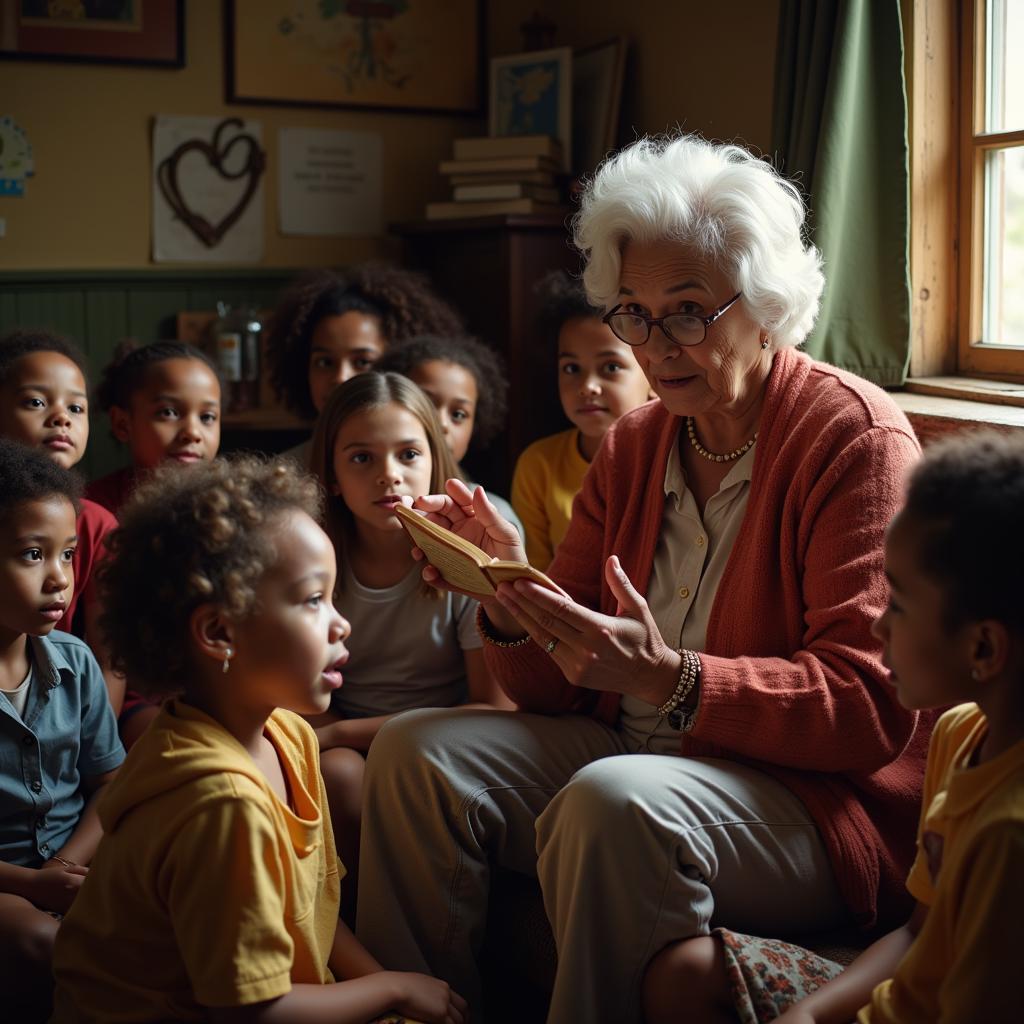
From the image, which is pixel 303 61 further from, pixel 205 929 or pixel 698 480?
pixel 205 929

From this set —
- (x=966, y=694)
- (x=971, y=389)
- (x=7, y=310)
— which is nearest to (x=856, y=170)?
(x=971, y=389)

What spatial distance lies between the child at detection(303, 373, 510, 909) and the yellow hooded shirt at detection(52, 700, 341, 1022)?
0.91 metres

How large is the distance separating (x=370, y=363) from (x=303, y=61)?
4.39 feet

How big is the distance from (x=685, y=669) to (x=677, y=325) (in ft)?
1.79

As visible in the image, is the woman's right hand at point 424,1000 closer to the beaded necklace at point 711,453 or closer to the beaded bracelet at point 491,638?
the beaded bracelet at point 491,638

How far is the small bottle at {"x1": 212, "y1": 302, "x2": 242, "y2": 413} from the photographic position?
3.85m

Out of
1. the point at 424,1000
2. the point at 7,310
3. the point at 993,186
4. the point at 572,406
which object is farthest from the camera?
the point at 7,310

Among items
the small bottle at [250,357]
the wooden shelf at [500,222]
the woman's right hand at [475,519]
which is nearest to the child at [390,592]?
the woman's right hand at [475,519]

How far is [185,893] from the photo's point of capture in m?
1.31

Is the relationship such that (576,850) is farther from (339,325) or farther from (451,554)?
(339,325)

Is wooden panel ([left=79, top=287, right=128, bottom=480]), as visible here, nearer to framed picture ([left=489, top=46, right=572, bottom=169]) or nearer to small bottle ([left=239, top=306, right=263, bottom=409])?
small bottle ([left=239, top=306, right=263, bottom=409])

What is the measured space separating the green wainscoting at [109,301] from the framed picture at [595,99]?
1.03m

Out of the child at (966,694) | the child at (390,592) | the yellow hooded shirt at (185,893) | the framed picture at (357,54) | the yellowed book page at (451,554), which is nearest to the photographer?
the child at (966,694)

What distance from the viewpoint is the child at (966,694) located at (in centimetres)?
113
